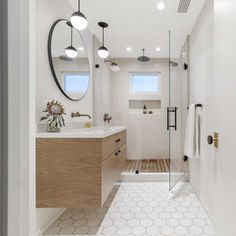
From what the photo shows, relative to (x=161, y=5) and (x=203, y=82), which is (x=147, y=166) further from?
(x=161, y=5)

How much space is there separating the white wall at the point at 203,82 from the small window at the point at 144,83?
160 cm

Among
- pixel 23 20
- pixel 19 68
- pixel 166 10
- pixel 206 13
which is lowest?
pixel 19 68

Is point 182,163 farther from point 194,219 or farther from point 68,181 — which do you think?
point 68,181

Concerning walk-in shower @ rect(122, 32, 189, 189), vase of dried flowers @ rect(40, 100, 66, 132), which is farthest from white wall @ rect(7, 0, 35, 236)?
walk-in shower @ rect(122, 32, 189, 189)

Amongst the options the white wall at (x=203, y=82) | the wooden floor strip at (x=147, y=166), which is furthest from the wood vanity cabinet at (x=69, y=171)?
the wooden floor strip at (x=147, y=166)

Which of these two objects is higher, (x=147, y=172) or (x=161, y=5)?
(x=161, y=5)

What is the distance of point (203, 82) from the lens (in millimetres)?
2469

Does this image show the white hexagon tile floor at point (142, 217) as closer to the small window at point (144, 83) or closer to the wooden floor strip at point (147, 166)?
the wooden floor strip at point (147, 166)

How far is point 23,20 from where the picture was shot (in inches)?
20.9

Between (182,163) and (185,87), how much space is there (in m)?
1.30

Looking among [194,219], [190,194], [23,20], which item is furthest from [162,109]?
[23,20]

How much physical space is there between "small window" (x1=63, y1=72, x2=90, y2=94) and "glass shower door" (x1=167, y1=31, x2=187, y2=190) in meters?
1.28

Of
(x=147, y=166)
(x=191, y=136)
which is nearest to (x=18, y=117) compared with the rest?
(x=191, y=136)

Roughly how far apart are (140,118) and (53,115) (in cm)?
296
